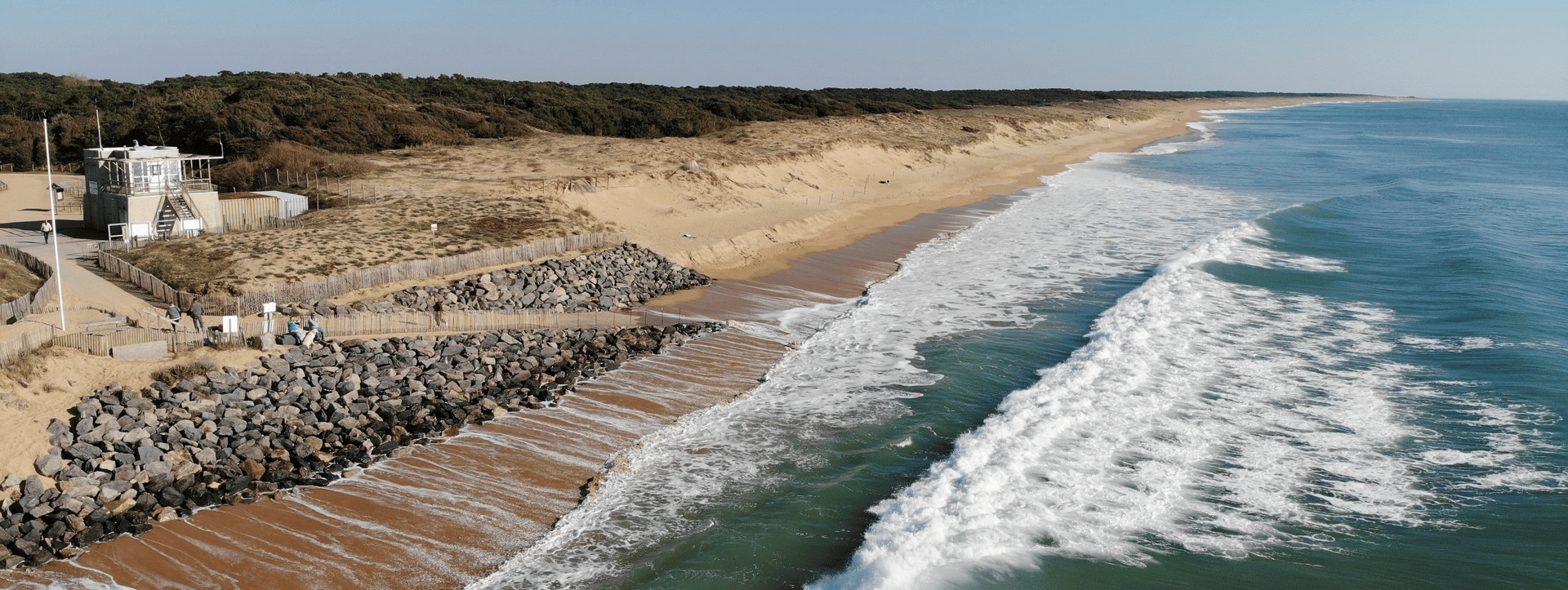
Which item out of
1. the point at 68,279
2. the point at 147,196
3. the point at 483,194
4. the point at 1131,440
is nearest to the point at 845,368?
the point at 1131,440

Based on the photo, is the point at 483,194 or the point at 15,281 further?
the point at 483,194

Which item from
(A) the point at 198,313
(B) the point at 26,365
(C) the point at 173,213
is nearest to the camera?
(B) the point at 26,365

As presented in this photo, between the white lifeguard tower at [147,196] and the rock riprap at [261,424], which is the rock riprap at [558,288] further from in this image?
the white lifeguard tower at [147,196]

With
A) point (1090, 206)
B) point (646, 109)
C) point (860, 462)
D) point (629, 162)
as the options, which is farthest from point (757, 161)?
point (860, 462)

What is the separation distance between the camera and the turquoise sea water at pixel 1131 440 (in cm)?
1292

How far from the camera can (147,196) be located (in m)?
26.4

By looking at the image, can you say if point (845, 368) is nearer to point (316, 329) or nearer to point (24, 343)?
point (316, 329)

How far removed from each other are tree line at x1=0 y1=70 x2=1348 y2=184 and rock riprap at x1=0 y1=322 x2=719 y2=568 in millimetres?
21607

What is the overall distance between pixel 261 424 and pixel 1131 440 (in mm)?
13924

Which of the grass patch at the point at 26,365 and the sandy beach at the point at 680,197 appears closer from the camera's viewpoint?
the grass patch at the point at 26,365

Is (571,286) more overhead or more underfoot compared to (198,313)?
more underfoot

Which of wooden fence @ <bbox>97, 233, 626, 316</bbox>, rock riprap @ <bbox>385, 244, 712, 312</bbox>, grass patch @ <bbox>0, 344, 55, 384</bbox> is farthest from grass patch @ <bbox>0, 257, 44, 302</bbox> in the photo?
rock riprap @ <bbox>385, 244, 712, 312</bbox>

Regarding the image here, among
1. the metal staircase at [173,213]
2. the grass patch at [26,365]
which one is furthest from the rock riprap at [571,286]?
the metal staircase at [173,213]

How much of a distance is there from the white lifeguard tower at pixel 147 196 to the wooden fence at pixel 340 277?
9.83 ft
